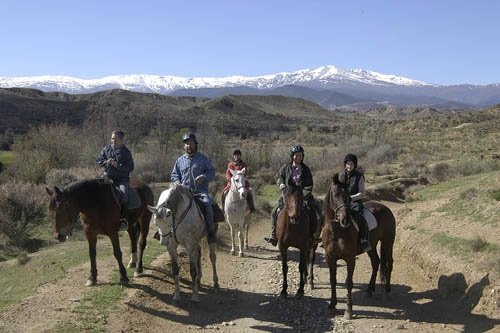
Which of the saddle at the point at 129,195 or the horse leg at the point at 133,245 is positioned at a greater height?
the saddle at the point at 129,195

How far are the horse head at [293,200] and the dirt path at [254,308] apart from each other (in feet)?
6.12

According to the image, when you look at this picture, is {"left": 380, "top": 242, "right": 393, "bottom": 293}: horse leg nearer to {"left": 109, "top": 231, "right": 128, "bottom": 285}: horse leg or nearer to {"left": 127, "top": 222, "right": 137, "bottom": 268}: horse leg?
{"left": 109, "top": 231, "right": 128, "bottom": 285}: horse leg

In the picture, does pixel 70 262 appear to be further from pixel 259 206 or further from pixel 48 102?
pixel 48 102

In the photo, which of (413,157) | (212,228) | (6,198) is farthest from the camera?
(413,157)

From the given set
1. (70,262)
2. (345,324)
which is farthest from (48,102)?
(345,324)

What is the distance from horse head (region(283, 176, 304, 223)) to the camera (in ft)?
28.8

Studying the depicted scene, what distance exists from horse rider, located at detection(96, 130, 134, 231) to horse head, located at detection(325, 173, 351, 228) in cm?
436

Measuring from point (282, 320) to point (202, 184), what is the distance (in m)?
3.09

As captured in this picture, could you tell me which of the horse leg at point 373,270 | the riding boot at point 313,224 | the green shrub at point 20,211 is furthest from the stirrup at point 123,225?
the green shrub at point 20,211

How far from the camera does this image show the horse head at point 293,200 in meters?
8.78

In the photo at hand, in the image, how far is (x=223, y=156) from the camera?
40.8 m

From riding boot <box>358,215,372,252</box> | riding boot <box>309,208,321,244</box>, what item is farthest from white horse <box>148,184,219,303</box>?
riding boot <box>358,215,372,252</box>

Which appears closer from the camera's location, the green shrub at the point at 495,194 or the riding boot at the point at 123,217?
the riding boot at the point at 123,217

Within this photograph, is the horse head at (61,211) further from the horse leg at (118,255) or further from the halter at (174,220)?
the halter at (174,220)
